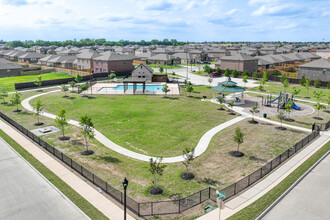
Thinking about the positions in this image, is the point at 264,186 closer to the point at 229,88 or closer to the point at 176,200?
the point at 176,200

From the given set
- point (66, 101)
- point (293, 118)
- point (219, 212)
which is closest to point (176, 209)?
point (219, 212)

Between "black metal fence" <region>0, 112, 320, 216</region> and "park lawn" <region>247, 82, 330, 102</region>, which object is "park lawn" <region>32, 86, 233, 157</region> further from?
"park lawn" <region>247, 82, 330, 102</region>

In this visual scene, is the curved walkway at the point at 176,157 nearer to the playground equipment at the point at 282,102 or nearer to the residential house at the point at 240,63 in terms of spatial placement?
the playground equipment at the point at 282,102

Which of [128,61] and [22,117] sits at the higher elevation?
[128,61]

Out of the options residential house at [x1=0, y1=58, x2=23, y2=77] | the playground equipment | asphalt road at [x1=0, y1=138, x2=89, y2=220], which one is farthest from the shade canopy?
residential house at [x1=0, y1=58, x2=23, y2=77]

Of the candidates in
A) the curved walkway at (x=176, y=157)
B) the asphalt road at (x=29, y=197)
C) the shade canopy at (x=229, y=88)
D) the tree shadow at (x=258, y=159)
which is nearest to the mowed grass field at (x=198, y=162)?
the tree shadow at (x=258, y=159)

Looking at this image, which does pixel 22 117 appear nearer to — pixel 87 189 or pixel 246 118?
pixel 87 189

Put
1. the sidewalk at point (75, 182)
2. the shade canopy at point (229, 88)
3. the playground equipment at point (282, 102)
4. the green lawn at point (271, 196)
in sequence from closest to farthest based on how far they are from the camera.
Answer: the green lawn at point (271, 196) → the sidewalk at point (75, 182) → the playground equipment at point (282, 102) → the shade canopy at point (229, 88)
